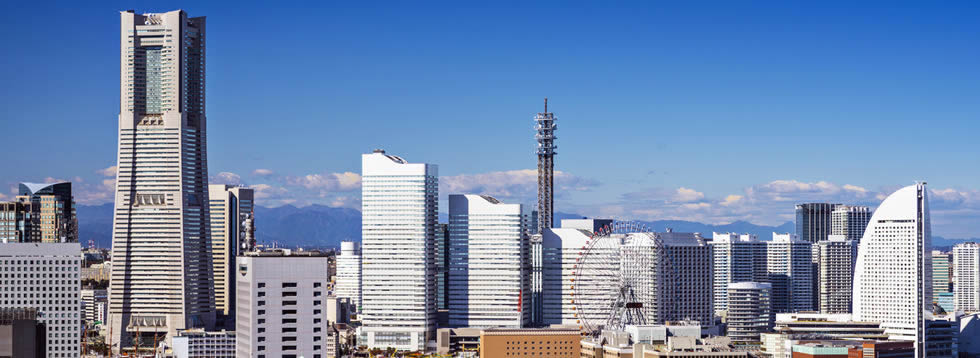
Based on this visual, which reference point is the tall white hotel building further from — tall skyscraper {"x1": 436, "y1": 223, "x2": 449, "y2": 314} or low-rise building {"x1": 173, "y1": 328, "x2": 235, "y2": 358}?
low-rise building {"x1": 173, "y1": 328, "x2": 235, "y2": 358}

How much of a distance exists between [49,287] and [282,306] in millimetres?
43884

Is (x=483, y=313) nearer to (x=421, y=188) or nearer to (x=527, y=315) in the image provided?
(x=527, y=315)

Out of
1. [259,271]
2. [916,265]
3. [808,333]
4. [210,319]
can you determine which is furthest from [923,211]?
[259,271]

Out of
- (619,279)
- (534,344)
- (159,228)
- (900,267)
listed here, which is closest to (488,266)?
(619,279)

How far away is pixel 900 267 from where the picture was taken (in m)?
186

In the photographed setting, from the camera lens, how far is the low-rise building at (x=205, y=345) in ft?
533

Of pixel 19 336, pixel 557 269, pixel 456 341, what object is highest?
pixel 557 269

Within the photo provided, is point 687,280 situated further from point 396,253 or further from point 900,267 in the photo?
point 396,253

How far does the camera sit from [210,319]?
19638 centimetres

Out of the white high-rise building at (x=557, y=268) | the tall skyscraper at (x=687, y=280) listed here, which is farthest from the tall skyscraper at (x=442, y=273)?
the tall skyscraper at (x=687, y=280)

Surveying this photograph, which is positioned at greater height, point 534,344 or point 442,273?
point 442,273

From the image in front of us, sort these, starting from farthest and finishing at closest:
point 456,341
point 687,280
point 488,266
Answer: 1. point 488,266
2. point 687,280
3. point 456,341

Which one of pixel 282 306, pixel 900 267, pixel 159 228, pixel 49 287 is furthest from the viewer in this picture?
pixel 159 228

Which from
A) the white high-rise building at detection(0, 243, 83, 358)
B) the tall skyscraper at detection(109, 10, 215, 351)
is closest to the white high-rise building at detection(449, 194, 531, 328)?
the tall skyscraper at detection(109, 10, 215, 351)
